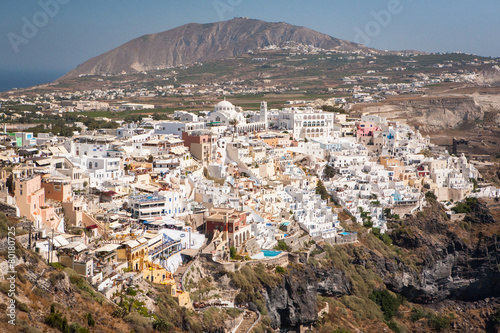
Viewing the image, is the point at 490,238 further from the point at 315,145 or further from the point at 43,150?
the point at 43,150

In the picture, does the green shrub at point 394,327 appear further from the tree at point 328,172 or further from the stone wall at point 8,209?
the stone wall at point 8,209

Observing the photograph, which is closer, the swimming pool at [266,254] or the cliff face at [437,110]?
the swimming pool at [266,254]

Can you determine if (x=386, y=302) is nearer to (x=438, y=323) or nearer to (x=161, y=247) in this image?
(x=438, y=323)

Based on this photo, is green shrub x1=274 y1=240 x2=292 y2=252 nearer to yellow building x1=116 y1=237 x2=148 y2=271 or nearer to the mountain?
yellow building x1=116 y1=237 x2=148 y2=271

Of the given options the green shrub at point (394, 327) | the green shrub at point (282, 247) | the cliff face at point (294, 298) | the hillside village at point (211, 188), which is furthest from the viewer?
the green shrub at point (394, 327)

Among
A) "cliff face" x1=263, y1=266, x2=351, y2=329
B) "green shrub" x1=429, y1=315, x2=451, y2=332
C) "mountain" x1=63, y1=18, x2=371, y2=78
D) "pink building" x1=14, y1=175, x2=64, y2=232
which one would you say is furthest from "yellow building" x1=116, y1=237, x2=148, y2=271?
"mountain" x1=63, y1=18, x2=371, y2=78

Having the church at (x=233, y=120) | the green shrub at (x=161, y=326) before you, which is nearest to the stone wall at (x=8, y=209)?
the green shrub at (x=161, y=326)
